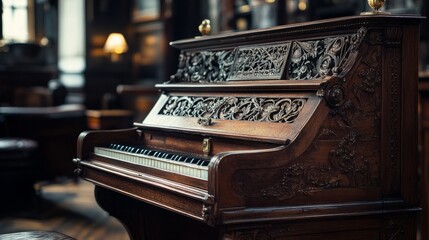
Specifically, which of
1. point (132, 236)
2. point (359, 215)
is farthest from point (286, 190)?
point (132, 236)

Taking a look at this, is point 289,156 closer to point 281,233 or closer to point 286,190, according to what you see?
point 286,190

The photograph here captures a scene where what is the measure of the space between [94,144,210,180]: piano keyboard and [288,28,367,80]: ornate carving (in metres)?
0.58

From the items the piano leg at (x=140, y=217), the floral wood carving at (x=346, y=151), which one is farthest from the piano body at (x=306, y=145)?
the piano leg at (x=140, y=217)

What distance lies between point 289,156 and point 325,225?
1.11ft

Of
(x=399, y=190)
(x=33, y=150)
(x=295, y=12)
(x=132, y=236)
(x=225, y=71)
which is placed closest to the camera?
(x=399, y=190)

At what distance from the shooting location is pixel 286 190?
2594 mm

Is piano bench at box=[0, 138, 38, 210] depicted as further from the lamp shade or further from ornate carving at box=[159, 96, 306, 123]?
the lamp shade

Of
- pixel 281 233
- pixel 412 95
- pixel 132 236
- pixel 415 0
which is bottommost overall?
pixel 132 236

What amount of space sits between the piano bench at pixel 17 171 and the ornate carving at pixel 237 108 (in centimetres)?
291

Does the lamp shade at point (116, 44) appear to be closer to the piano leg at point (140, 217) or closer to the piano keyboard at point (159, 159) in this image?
the piano leg at point (140, 217)

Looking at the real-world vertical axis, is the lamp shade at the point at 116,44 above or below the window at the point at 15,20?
below

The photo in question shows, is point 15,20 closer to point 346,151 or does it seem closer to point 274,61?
point 274,61

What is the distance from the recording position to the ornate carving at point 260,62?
3076 millimetres

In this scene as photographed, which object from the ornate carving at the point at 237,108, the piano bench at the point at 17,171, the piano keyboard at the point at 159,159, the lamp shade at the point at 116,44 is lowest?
the piano bench at the point at 17,171
